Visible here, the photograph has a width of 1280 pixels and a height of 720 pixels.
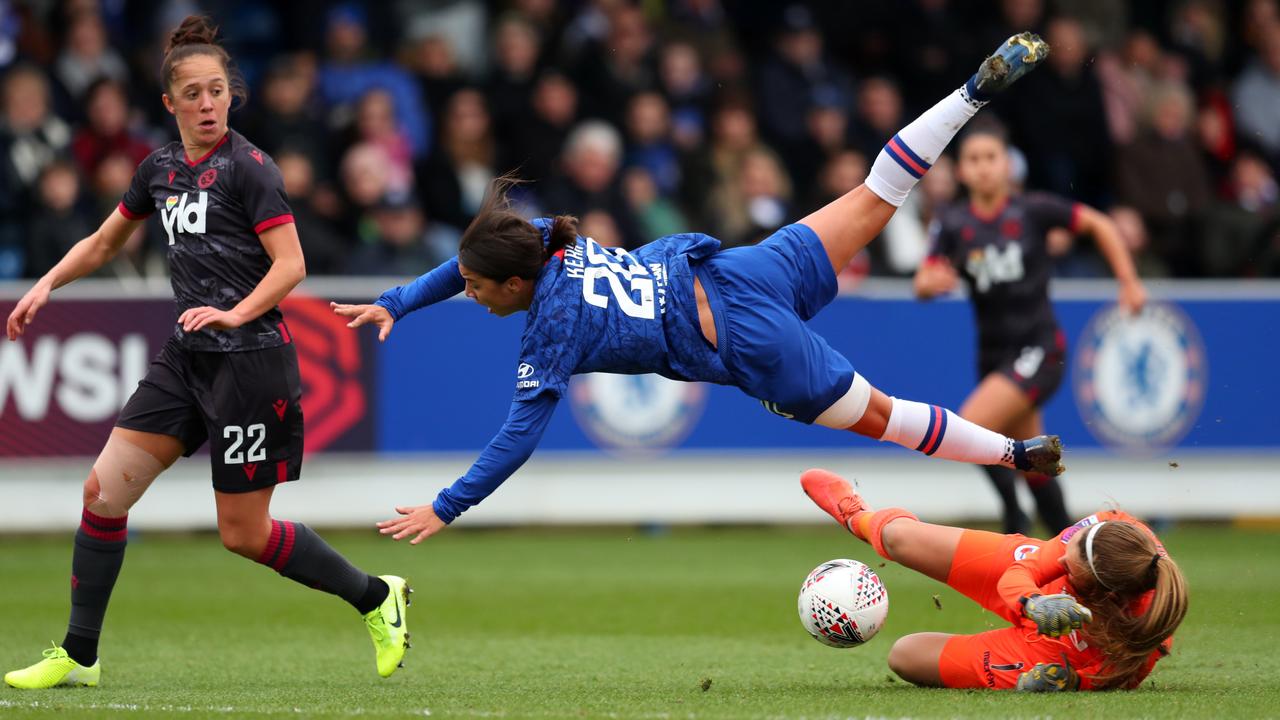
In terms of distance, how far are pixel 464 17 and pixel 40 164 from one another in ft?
14.2

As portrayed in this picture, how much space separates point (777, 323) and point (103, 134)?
26.3 ft

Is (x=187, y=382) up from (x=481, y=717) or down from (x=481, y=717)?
up

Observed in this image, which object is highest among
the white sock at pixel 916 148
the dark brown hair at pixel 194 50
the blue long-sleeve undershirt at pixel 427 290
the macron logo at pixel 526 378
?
the dark brown hair at pixel 194 50

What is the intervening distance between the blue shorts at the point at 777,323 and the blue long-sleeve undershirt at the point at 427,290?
0.97 m

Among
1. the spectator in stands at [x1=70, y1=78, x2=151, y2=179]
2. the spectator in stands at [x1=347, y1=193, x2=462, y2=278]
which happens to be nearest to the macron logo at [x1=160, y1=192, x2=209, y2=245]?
the spectator in stands at [x1=347, y1=193, x2=462, y2=278]

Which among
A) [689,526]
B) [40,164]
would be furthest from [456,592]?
[40,164]

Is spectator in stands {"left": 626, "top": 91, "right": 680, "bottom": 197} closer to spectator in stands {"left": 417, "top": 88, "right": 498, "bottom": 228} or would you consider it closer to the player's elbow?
spectator in stands {"left": 417, "top": 88, "right": 498, "bottom": 228}

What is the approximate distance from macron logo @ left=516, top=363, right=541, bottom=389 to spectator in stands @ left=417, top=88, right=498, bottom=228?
758 cm

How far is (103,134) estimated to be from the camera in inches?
499

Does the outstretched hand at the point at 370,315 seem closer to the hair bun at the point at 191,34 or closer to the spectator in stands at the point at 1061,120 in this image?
the hair bun at the point at 191,34

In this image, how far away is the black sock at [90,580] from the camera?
6367mm

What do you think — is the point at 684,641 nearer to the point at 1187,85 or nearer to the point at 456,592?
the point at 456,592

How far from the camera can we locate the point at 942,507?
12.5 meters

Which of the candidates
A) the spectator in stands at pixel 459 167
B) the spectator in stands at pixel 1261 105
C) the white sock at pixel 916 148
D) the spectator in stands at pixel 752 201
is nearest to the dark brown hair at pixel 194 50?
the white sock at pixel 916 148
